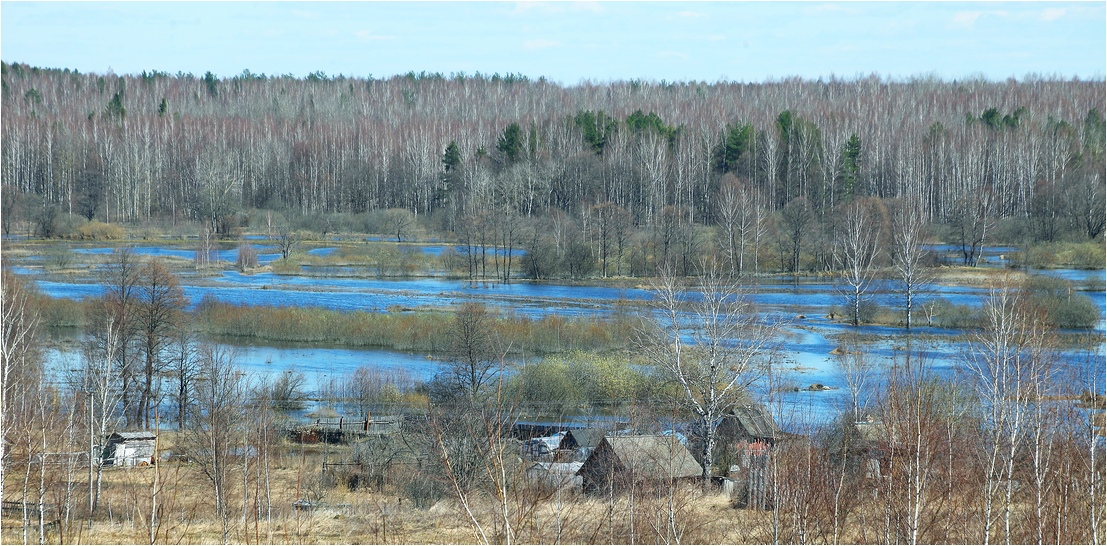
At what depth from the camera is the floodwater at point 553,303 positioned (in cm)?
1850

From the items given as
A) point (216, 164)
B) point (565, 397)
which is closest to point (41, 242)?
point (216, 164)

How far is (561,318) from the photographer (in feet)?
72.4

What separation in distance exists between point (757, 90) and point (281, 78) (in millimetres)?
39790

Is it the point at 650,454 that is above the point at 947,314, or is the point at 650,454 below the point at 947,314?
below

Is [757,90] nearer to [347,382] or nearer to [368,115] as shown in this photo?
[368,115]

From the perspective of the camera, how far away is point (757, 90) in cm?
8106

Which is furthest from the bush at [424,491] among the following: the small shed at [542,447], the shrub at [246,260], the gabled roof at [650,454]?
the shrub at [246,260]

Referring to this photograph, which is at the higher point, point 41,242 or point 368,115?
point 368,115

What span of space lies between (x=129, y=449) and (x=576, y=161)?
3391 cm

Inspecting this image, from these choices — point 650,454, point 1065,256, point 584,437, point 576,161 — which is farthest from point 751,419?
point 576,161

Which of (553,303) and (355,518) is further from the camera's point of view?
(553,303)

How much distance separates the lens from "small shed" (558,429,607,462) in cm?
1248

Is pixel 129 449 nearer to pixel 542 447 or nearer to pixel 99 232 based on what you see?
pixel 542 447

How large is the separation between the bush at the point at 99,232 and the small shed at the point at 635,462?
3218 cm
